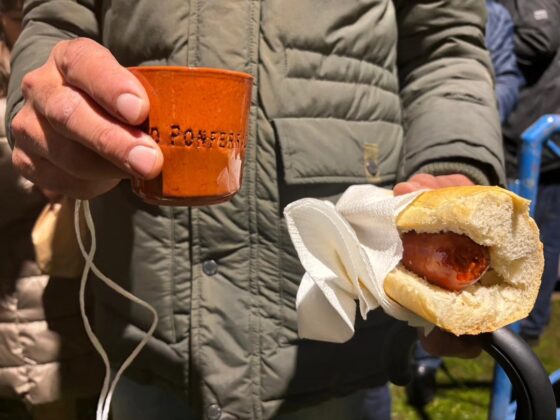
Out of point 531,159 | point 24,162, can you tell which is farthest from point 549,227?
point 24,162

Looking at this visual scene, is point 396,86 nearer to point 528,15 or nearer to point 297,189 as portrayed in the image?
point 297,189

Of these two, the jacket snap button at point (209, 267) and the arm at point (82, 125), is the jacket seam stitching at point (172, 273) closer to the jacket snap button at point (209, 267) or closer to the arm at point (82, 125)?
the jacket snap button at point (209, 267)

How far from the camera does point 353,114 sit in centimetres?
101

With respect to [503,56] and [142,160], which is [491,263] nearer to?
[142,160]

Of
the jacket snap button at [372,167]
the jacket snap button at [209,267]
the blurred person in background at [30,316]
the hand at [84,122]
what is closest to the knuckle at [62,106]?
the hand at [84,122]

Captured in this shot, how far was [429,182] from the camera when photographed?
0.91 metres

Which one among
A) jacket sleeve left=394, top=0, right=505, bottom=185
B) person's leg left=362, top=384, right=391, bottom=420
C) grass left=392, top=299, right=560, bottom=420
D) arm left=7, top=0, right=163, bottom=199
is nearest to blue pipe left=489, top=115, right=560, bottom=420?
person's leg left=362, top=384, right=391, bottom=420

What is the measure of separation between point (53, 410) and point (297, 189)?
91 cm

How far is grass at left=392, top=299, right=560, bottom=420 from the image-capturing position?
97.0 inches

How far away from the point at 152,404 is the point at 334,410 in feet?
1.10

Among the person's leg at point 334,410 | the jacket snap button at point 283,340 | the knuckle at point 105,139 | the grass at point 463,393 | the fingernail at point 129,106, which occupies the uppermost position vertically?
the fingernail at point 129,106

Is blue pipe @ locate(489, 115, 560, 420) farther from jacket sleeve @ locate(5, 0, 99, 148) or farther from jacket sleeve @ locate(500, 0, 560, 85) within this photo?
jacket sleeve @ locate(500, 0, 560, 85)

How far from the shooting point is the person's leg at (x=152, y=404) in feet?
3.51

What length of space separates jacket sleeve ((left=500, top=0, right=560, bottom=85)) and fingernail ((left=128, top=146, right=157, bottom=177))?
2.38 meters
